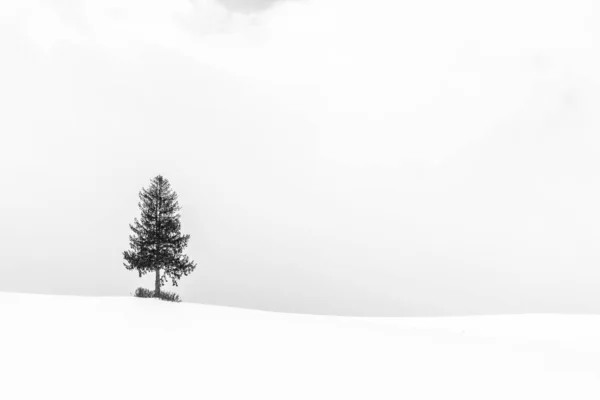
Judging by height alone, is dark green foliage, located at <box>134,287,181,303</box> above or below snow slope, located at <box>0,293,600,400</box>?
above

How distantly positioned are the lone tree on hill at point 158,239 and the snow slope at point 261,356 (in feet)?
9.71

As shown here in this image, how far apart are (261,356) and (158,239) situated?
14.4 m

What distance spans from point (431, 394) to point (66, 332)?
1518 cm

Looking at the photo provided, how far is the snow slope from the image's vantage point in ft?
41.7

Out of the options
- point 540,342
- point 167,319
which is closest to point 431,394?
point 540,342

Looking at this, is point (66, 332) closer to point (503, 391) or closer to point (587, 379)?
point (503, 391)

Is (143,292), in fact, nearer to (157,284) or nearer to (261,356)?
(157,284)

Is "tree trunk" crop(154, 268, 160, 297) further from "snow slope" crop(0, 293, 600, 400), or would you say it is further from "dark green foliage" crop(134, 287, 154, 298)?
"snow slope" crop(0, 293, 600, 400)

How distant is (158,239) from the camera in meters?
27.7

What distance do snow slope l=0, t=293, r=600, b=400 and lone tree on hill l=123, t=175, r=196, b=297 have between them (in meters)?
2.96

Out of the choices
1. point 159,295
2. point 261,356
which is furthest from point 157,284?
point 261,356

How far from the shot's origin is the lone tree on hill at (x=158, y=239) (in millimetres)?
27266

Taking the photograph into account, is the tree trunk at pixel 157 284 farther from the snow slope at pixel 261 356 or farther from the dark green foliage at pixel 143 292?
the snow slope at pixel 261 356

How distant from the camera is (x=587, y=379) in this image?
15.1m
